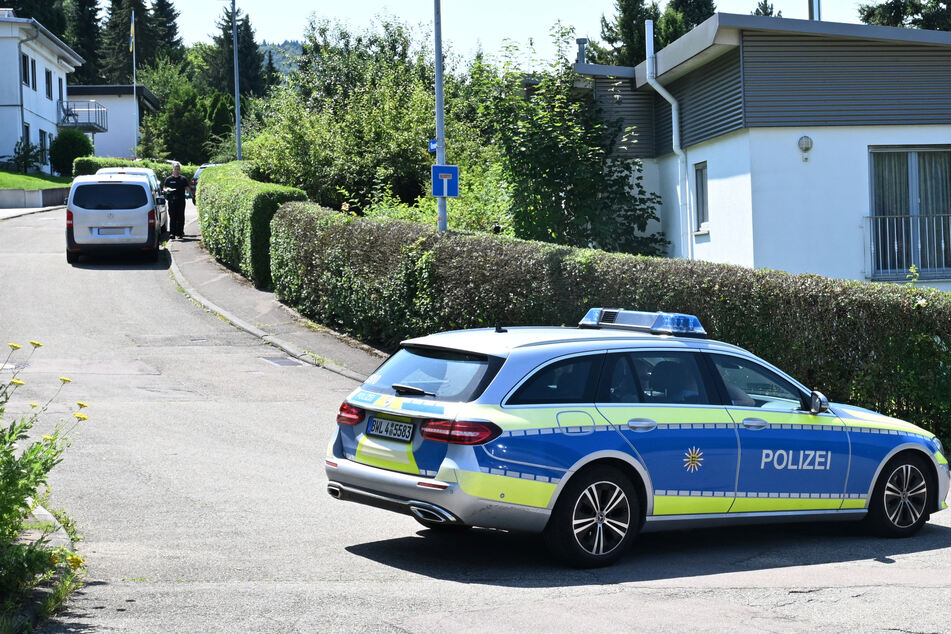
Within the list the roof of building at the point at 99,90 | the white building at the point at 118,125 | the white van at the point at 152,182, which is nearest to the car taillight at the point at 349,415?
the white van at the point at 152,182

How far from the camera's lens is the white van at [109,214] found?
2606cm

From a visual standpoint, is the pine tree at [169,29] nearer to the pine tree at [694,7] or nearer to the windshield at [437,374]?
the pine tree at [694,7]

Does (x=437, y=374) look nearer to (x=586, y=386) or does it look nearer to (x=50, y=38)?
(x=586, y=386)

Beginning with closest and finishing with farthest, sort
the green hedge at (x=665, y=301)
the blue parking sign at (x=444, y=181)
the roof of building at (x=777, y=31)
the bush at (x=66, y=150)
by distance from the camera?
the green hedge at (x=665, y=301) < the blue parking sign at (x=444, y=181) < the roof of building at (x=777, y=31) < the bush at (x=66, y=150)

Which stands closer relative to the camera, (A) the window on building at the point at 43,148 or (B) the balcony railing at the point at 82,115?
(A) the window on building at the point at 43,148

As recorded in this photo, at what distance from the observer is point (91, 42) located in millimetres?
99438

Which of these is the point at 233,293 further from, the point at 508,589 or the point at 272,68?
the point at 272,68

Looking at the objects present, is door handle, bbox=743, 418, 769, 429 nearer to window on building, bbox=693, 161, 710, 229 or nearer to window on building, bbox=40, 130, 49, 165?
window on building, bbox=693, 161, 710, 229

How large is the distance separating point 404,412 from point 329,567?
1070 mm

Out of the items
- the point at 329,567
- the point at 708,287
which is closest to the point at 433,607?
the point at 329,567

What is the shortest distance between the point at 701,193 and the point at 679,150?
923mm

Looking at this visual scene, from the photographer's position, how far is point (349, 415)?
25.8ft

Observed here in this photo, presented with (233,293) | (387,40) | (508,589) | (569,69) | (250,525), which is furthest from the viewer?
(387,40)

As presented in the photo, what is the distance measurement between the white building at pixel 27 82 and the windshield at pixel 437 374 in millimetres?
49138
